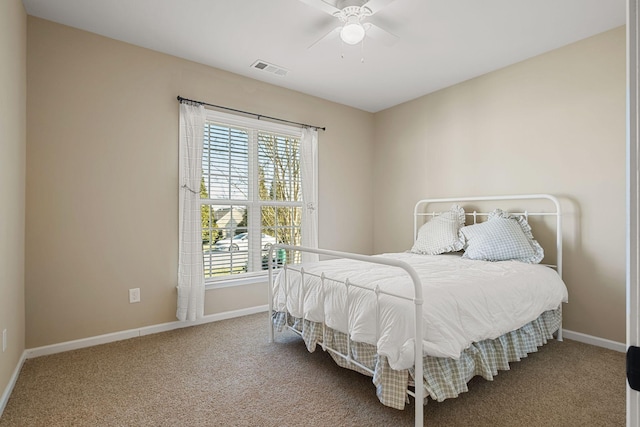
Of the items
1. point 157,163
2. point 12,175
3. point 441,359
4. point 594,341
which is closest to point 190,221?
point 157,163

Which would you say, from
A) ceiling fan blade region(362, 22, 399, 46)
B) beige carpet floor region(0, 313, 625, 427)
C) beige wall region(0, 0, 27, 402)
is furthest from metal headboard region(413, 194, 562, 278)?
beige wall region(0, 0, 27, 402)

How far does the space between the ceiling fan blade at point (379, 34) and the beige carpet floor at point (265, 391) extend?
2.41 m

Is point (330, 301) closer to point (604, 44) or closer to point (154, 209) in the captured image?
point (154, 209)

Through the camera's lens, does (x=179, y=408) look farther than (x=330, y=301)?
No

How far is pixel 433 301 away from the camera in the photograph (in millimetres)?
1707

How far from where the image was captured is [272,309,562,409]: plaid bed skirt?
1.64 m

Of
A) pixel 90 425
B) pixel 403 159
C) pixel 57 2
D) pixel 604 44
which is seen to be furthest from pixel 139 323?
pixel 604 44

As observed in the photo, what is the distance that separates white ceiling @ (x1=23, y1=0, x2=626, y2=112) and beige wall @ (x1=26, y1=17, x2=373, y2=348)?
0.24m

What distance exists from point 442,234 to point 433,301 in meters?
1.83

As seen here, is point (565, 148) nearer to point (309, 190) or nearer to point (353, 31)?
point (353, 31)

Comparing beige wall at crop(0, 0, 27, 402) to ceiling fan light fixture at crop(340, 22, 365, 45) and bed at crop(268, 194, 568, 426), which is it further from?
ceiling fan light fixture at crop(340, 22, 365, 45)

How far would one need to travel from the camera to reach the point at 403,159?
4.30 m

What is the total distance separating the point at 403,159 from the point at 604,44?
7.00 ft

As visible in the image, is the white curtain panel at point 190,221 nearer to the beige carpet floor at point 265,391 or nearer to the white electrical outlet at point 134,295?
the white electrical outlet at point 134,295
